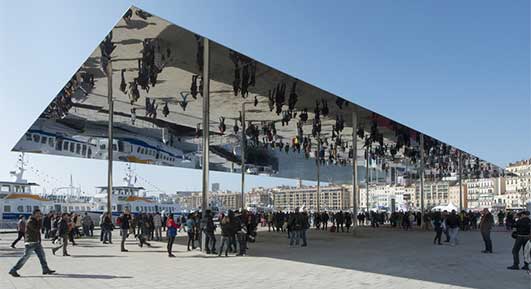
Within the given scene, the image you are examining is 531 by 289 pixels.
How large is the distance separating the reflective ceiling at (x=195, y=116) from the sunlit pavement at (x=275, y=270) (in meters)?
6.24

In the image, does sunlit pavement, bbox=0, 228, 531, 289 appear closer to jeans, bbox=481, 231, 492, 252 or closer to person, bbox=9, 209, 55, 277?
person, bbox=9, 209, 55, 277

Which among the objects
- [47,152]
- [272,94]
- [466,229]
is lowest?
[466,229]

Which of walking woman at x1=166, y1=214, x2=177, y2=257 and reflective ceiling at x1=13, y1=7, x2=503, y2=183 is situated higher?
reflective ceiling at x1=13, y1=7, x2=503, y2=183

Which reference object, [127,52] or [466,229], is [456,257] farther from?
[466,229]

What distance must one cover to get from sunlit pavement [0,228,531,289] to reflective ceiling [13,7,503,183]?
6.24 meters

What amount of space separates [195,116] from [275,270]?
58.0ft

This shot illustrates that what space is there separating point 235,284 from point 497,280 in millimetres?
5478

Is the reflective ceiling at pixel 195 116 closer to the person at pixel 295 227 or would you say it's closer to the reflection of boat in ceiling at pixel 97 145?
the reflection of boat in ceiling at pixel 97 145

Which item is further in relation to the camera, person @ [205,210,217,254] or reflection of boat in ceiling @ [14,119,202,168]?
reflection of boat in ceiling @ [14,119,202,168]

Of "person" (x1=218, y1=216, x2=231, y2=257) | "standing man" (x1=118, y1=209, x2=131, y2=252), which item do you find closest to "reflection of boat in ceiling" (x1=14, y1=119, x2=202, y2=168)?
"standing man" (x1=118, y1=209, x2=131, y2=252)

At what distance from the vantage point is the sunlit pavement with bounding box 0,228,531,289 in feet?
31.7

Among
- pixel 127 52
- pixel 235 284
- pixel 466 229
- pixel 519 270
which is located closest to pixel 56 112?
pixel 127 52

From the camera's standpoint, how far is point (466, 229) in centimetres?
3394

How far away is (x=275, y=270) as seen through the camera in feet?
38.0
